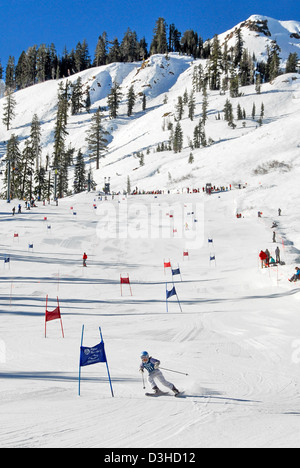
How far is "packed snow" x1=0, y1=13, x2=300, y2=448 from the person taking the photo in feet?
19.7

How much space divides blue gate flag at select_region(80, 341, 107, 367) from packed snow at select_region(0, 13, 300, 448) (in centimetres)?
67

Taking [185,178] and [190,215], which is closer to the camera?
[190,215]

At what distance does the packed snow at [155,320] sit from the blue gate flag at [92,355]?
669 millimetres

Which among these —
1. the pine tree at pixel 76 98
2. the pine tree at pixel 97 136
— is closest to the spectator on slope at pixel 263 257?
the pine tree at pixel 97 136

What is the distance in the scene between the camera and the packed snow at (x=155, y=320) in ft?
19.7

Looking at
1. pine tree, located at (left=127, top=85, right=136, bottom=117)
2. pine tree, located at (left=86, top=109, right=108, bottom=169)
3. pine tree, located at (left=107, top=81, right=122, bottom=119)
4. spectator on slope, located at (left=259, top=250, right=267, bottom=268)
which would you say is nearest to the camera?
spectator on slope, located at (left=259, top=250, right=267, bottom=268)

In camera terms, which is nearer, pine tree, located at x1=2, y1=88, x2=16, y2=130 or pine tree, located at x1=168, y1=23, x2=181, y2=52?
pine tree, located at x1=2, y1=88, x2=16, y2=130

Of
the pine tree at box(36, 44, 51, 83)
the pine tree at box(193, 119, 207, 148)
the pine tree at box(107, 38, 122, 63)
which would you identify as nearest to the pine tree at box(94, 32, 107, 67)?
the pine tree at box(107, 38, 122, 63)

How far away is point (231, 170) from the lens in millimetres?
61438

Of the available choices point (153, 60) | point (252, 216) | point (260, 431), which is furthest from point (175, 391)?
point (153, 60)

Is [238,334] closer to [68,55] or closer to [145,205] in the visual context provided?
[145,205]

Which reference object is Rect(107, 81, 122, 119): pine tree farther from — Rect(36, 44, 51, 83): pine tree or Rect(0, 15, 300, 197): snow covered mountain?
Rect(36, 44, 51, 83): pine tree
